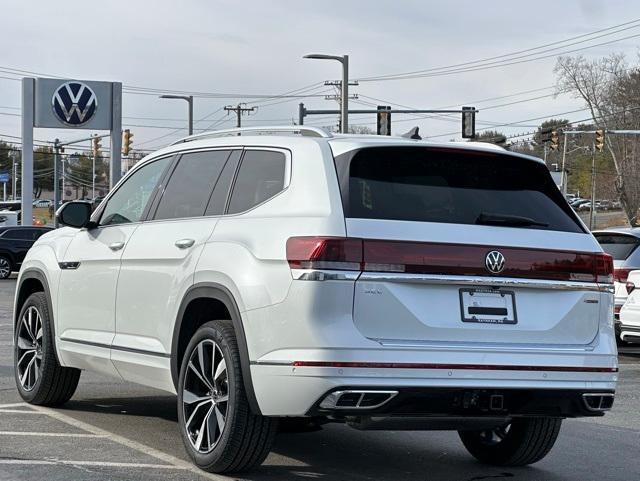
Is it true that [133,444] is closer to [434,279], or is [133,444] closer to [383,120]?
[434,279]

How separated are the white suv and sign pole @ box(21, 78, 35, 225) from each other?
118ft

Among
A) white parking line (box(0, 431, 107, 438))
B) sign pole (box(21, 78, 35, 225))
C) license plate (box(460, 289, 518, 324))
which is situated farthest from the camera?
sign pole (box(21, 78, 35, 225))

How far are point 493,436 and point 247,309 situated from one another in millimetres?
2192

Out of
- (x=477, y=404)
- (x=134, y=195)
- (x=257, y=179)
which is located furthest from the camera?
(x=134, y=195)

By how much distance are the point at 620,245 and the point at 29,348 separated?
353 inches

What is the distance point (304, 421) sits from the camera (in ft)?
21.3

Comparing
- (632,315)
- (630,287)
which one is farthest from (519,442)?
(630,287)

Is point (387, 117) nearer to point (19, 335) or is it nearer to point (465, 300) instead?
point (19, 335)

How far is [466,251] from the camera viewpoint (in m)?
5.91

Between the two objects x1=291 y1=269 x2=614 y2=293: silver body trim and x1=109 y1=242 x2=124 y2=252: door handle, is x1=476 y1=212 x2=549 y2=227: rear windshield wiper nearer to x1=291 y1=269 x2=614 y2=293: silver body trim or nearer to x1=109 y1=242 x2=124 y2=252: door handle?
x1=291 y1=269 x2=614 y2=293: silver body trim

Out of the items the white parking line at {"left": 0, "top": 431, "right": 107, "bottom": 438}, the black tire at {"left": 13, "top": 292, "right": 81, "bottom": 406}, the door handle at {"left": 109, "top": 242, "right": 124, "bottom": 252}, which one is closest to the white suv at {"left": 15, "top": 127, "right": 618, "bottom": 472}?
the door handle at {"left": 109, "top": 242, "right": 124, "bottom": 252}

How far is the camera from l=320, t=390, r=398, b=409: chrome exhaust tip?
220 inches

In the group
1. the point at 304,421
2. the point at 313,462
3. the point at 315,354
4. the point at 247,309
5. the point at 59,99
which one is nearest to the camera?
the point at 315,354

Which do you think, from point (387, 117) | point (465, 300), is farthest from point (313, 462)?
point (387, 117)
